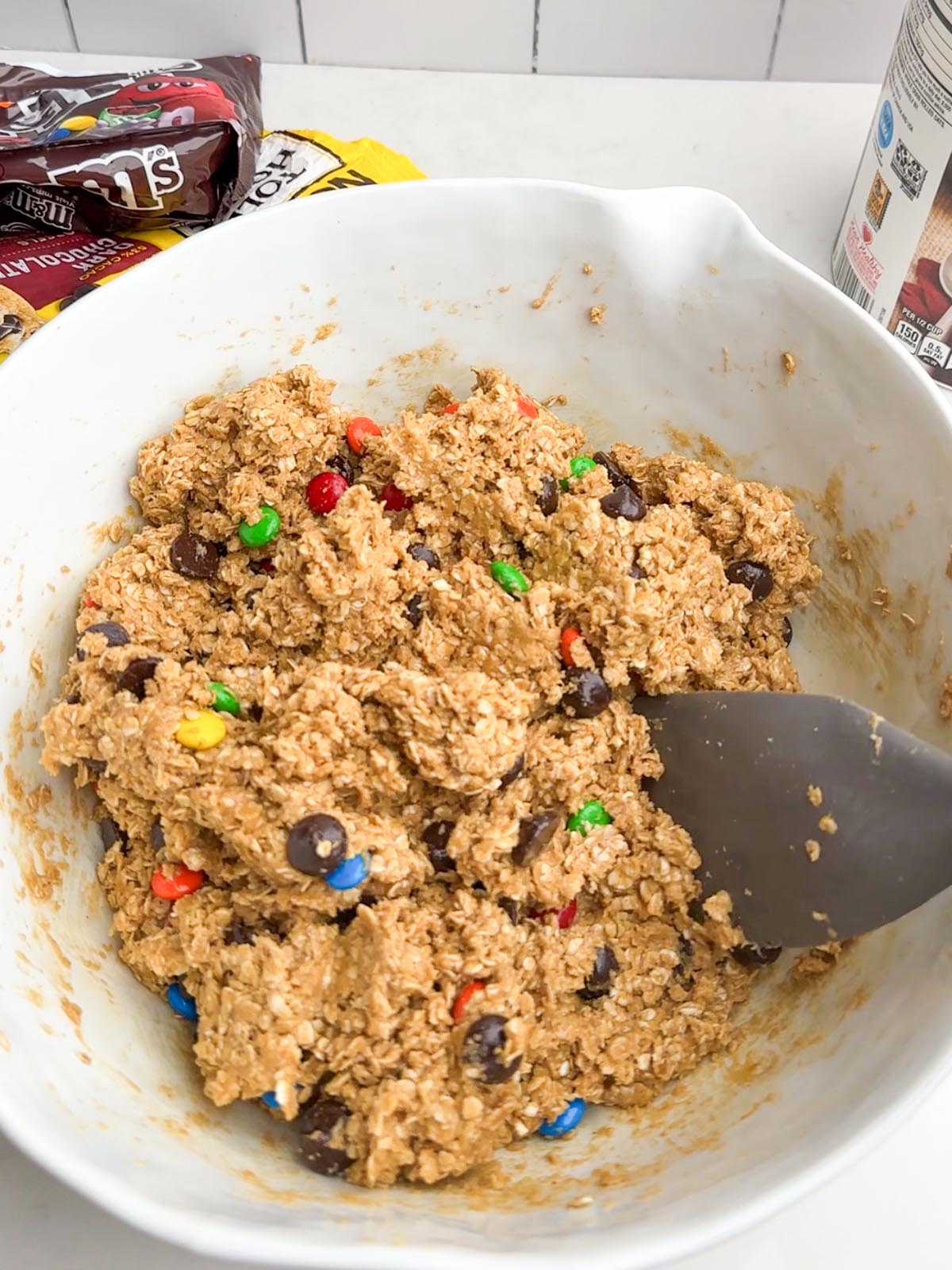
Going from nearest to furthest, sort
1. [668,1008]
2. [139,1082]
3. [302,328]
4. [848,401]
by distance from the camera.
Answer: [139,1082], [668,1008], [848,401], [302,328]

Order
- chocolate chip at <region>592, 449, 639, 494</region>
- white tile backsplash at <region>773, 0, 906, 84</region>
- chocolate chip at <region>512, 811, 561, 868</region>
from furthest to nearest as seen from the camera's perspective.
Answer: white tile backsplash at <region>773, 0, 906, 84</region> → chocolate chip at <region>592, 449, 639, 494</region> → chocolate chip at <region>512, 811, 561, 868</region>

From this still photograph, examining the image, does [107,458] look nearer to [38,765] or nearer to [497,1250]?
[38,765]

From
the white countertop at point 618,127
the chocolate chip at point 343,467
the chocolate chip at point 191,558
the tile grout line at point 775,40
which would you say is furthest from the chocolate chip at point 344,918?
the tile grout line at point 775,40

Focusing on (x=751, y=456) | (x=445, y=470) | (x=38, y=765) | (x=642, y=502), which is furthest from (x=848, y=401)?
(x=38, y=765)

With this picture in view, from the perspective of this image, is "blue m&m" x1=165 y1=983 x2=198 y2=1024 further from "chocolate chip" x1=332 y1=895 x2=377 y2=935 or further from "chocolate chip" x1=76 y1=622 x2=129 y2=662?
"chocolate chip" x1=76 y1=622 x2=129 y2=662

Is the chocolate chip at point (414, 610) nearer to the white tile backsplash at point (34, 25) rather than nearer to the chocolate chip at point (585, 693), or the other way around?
the chocolate chip at point (585, 693)

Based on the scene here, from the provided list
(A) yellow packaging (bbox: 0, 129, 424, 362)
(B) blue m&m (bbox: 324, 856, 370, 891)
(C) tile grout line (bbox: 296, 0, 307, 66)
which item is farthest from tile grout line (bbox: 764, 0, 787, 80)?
(B) blue m&m (bbox: 324, 856, 370, 891)
